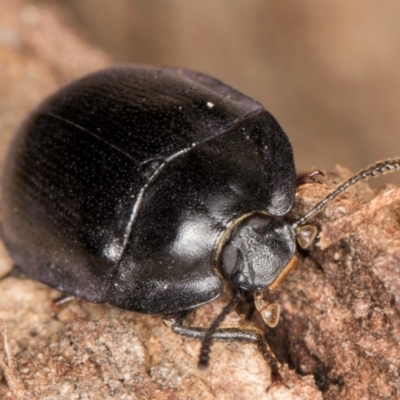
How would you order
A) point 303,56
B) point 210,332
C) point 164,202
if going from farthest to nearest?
1. point 303,56
2. point 164,202
3. point 210,332

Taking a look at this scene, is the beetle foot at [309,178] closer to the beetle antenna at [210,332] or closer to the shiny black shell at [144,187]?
the shiny black shell at [144,187]

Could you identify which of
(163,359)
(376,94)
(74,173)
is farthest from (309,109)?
(163,359)

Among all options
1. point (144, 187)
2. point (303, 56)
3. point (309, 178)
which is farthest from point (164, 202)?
point (303, 56)

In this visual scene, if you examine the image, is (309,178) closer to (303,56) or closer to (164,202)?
(164,202)

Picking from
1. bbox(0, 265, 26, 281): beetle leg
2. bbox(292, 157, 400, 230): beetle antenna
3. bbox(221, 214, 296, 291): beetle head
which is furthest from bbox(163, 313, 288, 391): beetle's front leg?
bbox(0, 265, 26, 281): beetle leg

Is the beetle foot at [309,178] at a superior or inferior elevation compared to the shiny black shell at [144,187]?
superior

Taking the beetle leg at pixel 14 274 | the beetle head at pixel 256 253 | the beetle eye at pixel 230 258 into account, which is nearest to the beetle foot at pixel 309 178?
the beetle head at pixel 256 253

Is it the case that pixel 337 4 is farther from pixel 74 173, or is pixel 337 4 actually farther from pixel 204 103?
pixel 74 173
